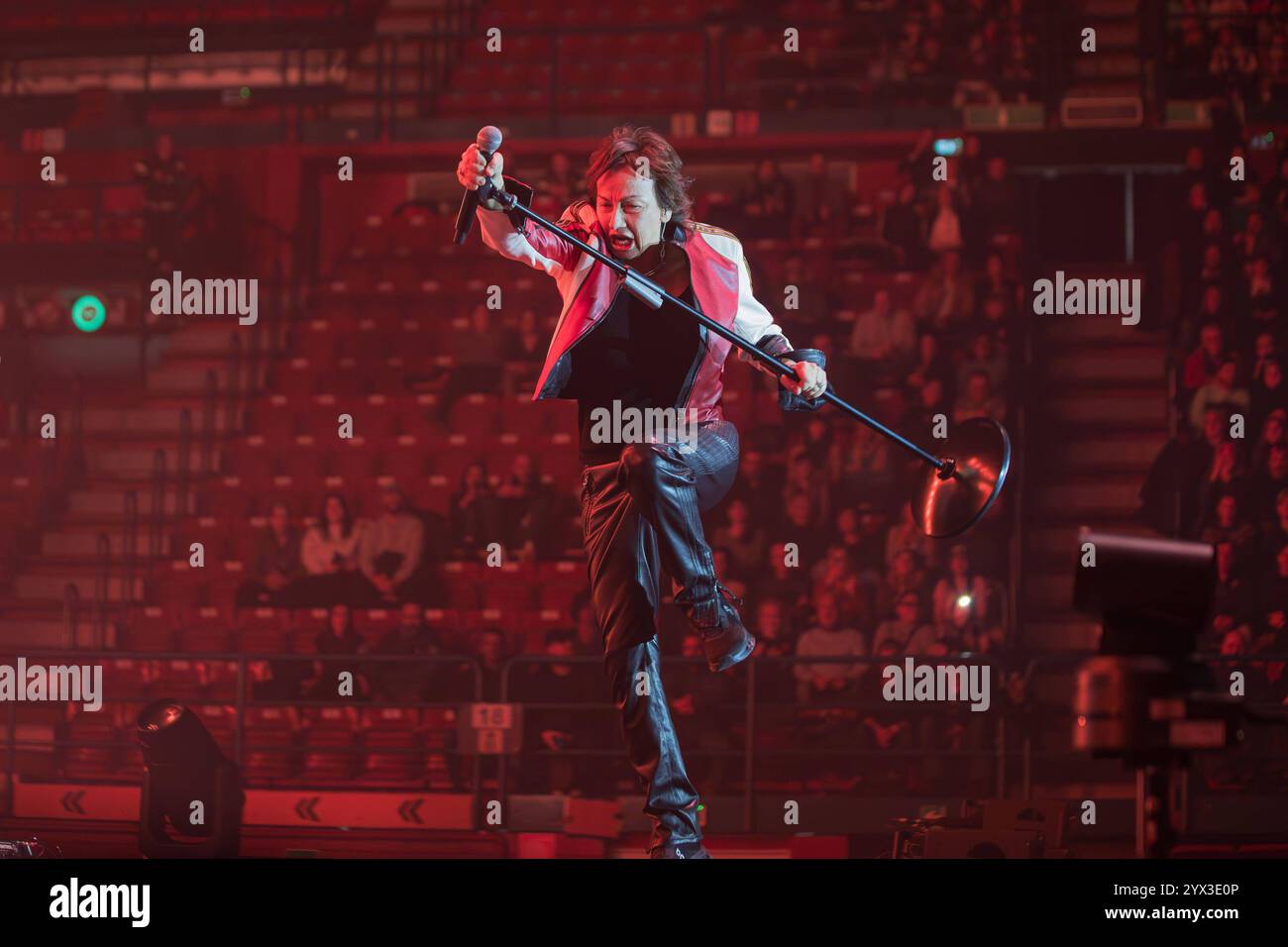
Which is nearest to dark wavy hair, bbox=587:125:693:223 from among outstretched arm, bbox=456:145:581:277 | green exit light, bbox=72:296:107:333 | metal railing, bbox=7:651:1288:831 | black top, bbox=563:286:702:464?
outstretched arm, bbox=456:145:581:277

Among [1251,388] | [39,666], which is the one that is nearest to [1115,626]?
[1251,388]

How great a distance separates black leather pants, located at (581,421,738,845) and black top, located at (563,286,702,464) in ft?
0.60

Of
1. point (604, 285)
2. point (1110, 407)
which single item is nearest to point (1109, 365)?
point (1110, 407)

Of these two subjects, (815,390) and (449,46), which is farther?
(449,46)

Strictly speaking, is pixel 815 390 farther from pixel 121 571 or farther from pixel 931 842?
pixel 121 571

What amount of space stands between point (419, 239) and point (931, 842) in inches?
234

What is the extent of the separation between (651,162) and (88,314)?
551 cm

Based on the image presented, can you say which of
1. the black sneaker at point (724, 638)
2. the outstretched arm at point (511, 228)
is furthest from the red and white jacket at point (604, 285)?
the black sneaker at point (724, 638)

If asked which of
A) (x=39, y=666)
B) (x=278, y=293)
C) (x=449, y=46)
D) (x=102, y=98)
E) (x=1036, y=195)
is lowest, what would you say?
(x=39, y=666)

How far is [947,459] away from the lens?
459cm

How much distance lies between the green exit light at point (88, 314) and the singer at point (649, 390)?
5.15 m

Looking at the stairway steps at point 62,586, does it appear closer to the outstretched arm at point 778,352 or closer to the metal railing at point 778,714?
the metal railing at point 778,714

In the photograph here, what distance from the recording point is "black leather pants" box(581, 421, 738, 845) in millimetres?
4270
